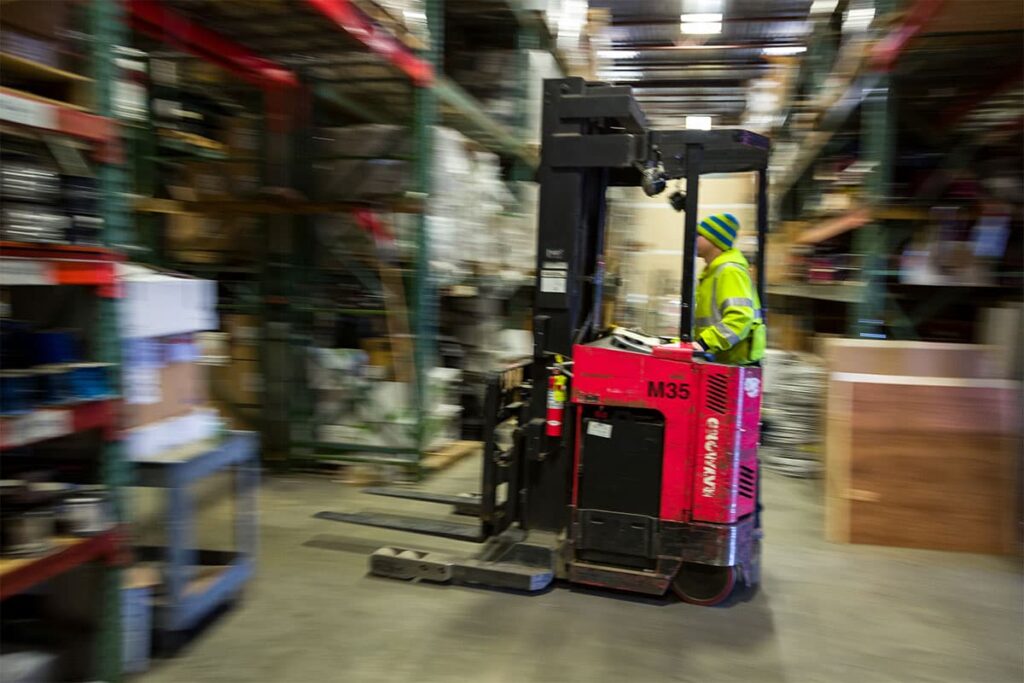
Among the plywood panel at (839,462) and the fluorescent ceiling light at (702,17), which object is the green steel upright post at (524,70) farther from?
the plywood panel at (839,462)

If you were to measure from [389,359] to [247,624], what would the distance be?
10.6 ft

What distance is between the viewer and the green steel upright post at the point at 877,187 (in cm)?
541

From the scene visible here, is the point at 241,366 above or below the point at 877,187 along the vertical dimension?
below

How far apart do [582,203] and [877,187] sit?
2.63m

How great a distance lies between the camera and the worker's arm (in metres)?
4.02

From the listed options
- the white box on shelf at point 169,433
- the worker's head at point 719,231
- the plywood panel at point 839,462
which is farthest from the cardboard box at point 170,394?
the plywood panel at point 839,462

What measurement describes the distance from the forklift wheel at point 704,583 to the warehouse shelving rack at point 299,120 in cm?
276

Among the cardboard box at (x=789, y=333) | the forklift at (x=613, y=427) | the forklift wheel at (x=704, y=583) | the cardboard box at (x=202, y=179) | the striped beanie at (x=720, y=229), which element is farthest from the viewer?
the cardboard box at (x=789, y=333)

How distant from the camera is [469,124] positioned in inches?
299

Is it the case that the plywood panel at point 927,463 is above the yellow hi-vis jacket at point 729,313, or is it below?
below

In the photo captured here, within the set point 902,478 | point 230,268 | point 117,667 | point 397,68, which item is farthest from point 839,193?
point 117,667

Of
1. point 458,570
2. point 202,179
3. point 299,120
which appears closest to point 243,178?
point 202,179

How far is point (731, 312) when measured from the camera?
412cm

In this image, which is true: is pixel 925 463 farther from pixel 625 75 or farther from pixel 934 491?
pixel 625 75
